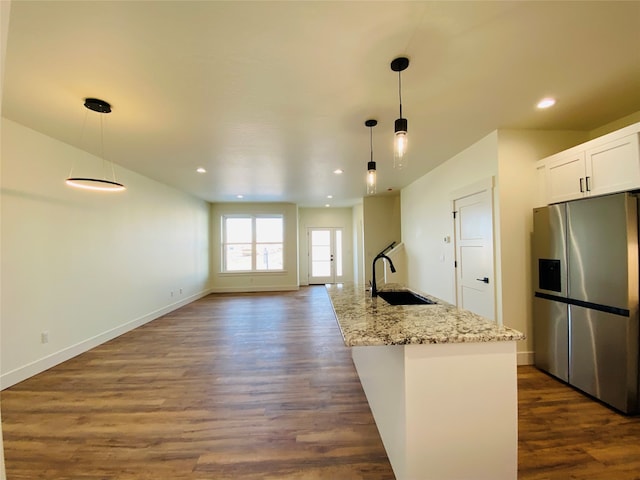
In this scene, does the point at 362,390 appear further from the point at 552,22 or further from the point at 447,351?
the point at 552,22

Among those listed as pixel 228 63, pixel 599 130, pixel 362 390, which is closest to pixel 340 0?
pixel 228 63

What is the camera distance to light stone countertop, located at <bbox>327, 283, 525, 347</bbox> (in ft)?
4.65

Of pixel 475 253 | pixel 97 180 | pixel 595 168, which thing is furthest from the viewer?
pixel 475 253

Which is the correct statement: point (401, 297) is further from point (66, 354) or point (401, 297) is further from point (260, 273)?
point (260, 273)

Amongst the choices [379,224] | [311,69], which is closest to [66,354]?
[311,69]

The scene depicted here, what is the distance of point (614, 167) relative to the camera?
235 centimetres

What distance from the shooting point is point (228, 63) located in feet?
6.40

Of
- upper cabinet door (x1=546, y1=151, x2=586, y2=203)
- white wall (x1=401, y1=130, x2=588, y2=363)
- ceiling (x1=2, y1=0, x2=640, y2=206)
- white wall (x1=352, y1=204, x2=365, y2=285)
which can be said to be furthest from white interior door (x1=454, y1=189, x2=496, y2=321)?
white wall (x1=352, y1=204, x2=365, y2=285)

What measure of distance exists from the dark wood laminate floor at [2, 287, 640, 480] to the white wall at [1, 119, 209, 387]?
39cm

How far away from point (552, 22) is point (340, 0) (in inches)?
49.8

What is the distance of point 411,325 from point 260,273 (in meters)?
7.00

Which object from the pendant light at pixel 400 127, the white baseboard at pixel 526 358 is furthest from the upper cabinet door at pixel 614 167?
the pendant light at pixel 400 127

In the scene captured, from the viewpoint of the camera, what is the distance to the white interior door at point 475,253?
3268 mm

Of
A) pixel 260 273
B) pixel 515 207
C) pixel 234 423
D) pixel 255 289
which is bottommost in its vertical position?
pixel 234 423
